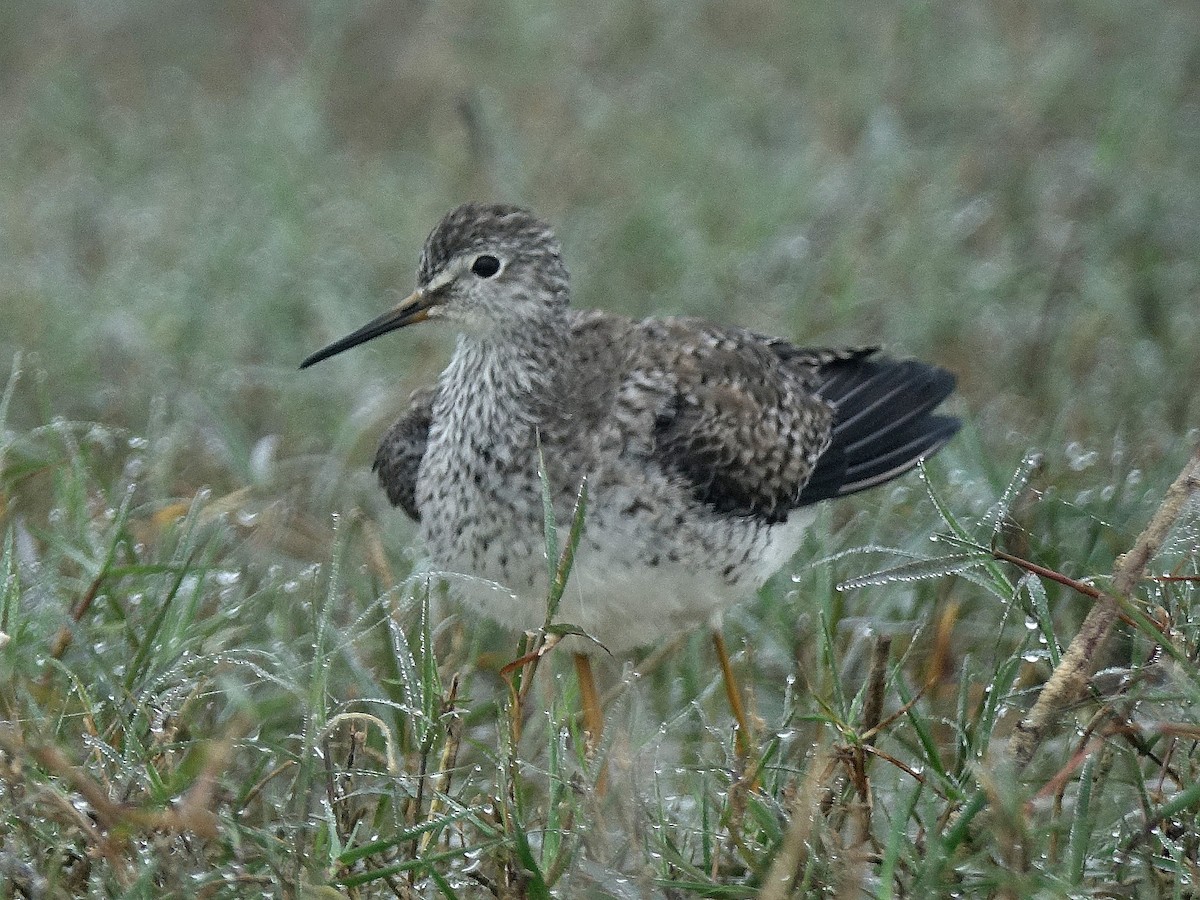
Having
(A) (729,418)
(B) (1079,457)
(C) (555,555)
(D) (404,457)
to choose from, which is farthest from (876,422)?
(C) (555,555)

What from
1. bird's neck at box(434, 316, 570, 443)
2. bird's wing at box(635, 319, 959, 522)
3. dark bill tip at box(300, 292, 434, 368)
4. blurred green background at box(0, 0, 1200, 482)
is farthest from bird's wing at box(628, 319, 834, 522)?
blurred green background at box(0, 0, 1200, 482)

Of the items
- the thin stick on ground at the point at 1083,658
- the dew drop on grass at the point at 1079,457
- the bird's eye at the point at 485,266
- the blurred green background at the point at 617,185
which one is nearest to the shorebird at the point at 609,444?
the bird's eye at the point at 485,266

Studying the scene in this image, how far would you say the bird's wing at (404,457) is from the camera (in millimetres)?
5000

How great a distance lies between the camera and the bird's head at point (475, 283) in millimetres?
4922

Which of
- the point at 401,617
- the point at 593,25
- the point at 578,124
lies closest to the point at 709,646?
the point at 401,617

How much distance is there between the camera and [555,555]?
3592mm

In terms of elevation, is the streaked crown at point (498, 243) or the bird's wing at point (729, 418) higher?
the streaked crown at point (498, 243)

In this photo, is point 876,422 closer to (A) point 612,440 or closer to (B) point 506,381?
(A) point 612,440

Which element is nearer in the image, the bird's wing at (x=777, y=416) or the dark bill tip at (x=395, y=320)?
the bird's wing at (x=777, y=416)

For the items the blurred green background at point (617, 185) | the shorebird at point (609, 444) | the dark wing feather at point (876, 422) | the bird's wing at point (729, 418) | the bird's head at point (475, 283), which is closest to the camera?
the shorebird at point (609, 444)

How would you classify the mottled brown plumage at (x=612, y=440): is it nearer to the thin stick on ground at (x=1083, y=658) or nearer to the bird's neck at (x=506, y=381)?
the bird's neck at (x=506, y=381)

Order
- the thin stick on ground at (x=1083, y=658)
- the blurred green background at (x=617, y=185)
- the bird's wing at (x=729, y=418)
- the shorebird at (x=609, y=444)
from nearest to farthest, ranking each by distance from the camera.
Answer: the thin stick on ground at (x=1083, y=658) < the shorebird at (x=609, y=444) < the bird's wing at (x=729, y=418) < the blurred green background at (x=617, y=185)

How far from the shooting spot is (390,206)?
7.76 metres

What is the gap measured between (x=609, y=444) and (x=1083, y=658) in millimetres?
1588
